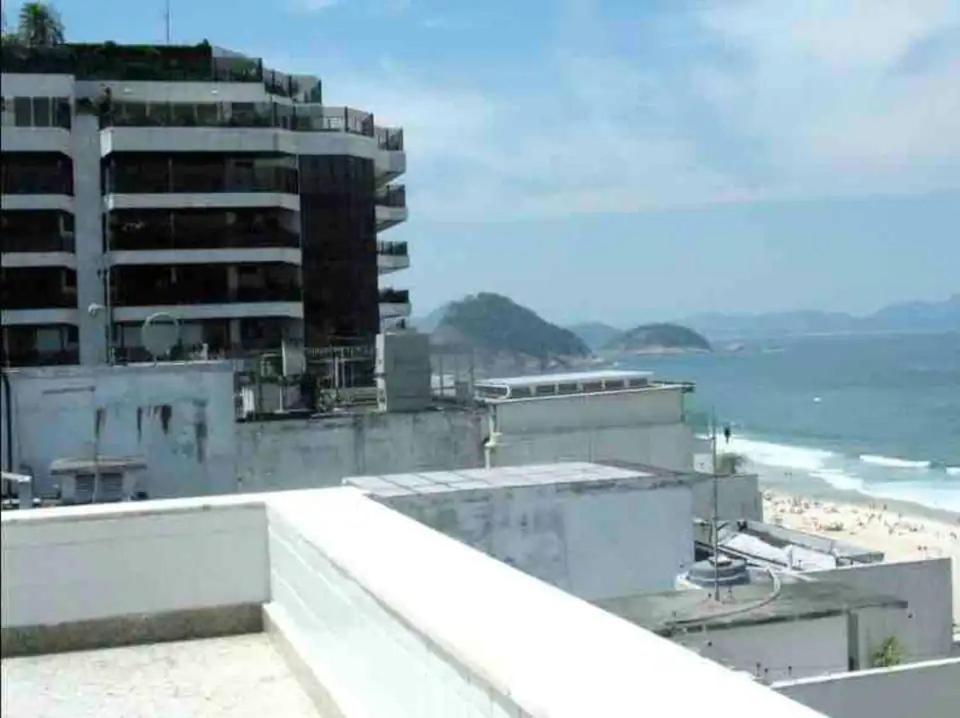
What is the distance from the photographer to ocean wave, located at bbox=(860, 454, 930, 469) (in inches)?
3445

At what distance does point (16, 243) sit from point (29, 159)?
10.2 ft

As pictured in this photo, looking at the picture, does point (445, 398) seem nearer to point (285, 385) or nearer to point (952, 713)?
point (285, 385)

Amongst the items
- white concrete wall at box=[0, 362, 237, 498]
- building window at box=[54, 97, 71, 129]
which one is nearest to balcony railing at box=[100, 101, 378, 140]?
building window at box=[54, 97, 71, 129]

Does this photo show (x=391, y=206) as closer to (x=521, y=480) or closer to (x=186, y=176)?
(x=186, y=176)

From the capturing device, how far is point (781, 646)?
14.7 m

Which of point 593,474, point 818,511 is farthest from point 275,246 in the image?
point 818,511

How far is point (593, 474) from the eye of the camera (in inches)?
544

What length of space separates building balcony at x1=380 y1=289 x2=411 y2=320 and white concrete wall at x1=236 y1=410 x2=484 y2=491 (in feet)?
75.5

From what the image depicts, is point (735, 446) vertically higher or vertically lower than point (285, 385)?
lower

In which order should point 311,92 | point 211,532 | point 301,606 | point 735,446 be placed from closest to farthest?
Answer: point 301,606 → point 211,532 → point 311,92 → point 735,446

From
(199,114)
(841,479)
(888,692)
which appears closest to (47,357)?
(199,114)

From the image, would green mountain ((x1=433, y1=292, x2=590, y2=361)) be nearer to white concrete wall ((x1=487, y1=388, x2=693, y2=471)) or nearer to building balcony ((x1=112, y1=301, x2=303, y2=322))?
building balcony ((x1=112, y1=301, x2=303, y2=322))

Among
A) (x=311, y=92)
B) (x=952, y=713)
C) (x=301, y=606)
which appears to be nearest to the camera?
(x=301, y=606)

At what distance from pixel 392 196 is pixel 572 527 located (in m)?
36.7
